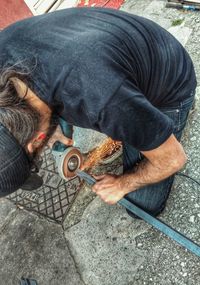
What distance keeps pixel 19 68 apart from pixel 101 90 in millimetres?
417

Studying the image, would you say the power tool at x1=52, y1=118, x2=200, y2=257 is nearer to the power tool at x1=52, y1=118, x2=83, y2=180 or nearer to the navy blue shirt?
the power tool at x1=52, y1=118, x2=83, y2=180

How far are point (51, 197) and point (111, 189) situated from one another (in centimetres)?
100

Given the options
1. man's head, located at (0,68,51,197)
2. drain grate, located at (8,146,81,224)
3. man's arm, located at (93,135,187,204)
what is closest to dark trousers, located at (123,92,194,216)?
man's arm, located at (93,135,187,204)

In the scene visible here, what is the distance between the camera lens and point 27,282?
2.52 m

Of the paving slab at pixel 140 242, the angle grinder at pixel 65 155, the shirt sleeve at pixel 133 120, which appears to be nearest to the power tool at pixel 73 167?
the angle grinder at pixel 65 155

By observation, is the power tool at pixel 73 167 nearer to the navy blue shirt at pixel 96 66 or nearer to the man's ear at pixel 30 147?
the man's ear at pixel 30 147

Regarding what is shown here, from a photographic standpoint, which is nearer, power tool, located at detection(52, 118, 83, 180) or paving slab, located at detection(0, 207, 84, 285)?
power tool, located at detection(52, 118, 83, 180)

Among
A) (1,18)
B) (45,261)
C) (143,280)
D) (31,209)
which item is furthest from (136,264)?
(1,18)

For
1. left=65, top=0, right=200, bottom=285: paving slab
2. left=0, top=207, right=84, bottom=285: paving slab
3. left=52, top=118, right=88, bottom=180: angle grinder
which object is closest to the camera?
left=52, top=118, right=88, bottom=180: angle grinder

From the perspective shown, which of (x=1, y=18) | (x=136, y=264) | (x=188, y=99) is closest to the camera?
(x=188, y=99)

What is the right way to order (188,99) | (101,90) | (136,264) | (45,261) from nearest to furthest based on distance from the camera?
(101,90) < (188,99) < (136,264) < (45,261)

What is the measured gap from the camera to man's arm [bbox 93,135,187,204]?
1929 mm

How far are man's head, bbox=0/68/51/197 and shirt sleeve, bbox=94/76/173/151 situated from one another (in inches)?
12.9

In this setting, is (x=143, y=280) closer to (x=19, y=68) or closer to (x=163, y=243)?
(x=163, y=243)
